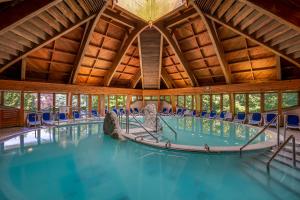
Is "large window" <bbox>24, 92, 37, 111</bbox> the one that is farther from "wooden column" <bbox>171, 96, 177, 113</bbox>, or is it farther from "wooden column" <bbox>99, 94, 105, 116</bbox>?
"wooden column" <bbox>171, 96, 177, 113</bbox>

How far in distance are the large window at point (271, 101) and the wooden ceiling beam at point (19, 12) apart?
1251cm

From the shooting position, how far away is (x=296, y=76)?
9.61 metres

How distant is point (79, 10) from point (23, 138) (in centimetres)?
636

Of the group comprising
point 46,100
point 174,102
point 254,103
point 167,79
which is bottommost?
point 254,103

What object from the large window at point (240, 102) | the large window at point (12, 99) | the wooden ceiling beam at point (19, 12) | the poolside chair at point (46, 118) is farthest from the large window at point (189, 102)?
the large window at point (12, 99)

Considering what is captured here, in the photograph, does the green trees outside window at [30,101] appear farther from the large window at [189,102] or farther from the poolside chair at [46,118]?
the large window at [189,102]

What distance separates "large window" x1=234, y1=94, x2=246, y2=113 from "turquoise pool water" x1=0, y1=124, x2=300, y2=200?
8037 mm

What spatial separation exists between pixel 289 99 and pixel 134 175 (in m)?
10.4

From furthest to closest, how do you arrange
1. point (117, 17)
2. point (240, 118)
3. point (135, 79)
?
point (135, 79) → point (240, 118) → point (117, 17)

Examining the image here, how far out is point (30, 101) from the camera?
437 inches

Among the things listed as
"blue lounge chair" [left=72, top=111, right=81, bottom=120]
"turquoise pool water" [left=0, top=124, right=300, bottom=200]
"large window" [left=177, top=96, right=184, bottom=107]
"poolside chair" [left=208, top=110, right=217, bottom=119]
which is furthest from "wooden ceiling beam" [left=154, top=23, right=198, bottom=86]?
"blue lounge chair" [left=72, top=111, right=81, bottom=120]

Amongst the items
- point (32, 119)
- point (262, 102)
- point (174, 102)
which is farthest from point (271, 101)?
point (32, 119)

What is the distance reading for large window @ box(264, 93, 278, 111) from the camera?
10.4 m

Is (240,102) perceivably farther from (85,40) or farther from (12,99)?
(12,99)
